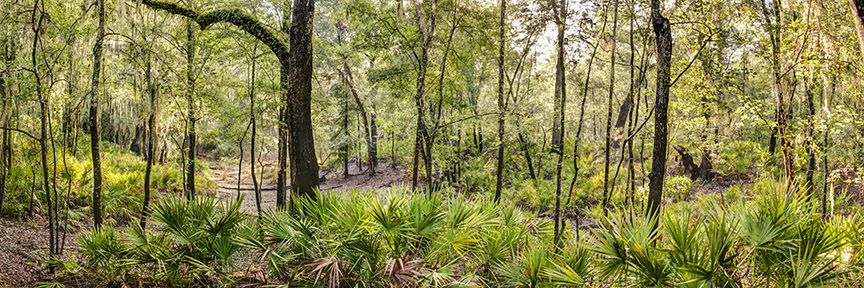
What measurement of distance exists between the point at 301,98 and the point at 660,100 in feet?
20.2

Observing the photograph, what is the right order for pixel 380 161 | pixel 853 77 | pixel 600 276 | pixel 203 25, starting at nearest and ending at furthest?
1. pixel 600 276
2. pixel 853 77
3. pixel 203 25
4. pixel 380 161

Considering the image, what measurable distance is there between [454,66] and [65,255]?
9982 mm

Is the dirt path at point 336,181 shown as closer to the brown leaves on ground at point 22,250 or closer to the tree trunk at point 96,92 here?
the brown leaves on ground at point 22,250

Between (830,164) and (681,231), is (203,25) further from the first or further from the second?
(830,164)

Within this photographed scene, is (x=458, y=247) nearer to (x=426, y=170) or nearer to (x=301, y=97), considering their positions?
(x=301, y=97)

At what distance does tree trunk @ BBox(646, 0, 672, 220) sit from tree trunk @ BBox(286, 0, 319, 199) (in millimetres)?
5907

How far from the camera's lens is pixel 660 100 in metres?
6.70

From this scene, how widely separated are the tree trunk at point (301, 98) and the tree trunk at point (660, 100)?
5.91 metres

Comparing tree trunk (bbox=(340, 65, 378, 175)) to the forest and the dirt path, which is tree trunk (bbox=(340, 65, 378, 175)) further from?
the forest

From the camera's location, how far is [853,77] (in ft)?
23.2

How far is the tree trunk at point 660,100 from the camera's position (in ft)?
21.9

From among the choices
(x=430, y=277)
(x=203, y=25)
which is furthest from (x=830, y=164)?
(x=203, y=25)

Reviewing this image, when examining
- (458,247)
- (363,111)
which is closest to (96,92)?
(458,247)

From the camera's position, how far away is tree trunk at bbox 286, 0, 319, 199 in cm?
794
